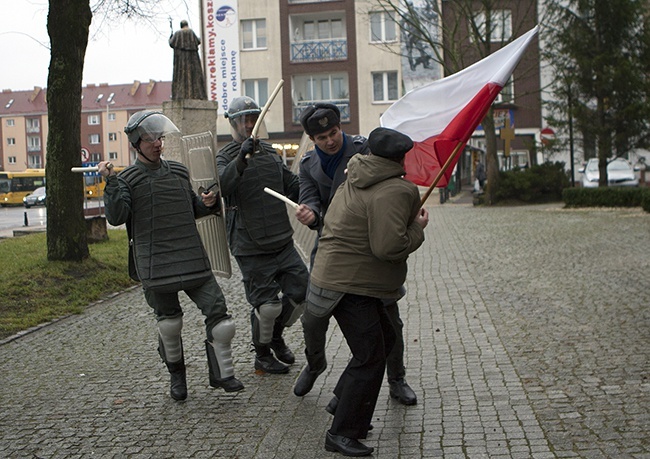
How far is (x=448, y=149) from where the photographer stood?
523 cm

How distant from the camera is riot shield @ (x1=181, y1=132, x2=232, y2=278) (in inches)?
236

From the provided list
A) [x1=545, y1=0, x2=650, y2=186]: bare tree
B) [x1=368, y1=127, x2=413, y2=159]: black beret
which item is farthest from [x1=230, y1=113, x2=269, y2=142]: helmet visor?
[x1=545, y1=0, x2=650, y2=186]: bare tree

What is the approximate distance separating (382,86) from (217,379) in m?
39.9

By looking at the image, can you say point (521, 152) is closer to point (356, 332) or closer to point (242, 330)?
point (242, 330)

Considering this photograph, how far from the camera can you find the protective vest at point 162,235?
17.7 ft

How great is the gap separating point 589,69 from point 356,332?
967 inches

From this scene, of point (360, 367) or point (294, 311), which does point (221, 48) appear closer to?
point (294, 311)

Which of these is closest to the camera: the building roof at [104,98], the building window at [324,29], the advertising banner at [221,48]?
the advertising banner at [221,48]

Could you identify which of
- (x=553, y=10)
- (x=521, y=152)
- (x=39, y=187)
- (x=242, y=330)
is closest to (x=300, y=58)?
(x=521, y=152)

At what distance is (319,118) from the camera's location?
507 centimetres

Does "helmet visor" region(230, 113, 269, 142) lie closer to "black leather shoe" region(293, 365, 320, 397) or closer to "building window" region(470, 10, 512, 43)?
"black leather shoe" region(293, 365, 320, 397)

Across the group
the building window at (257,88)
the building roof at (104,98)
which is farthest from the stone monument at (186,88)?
the building roof at (104,98)

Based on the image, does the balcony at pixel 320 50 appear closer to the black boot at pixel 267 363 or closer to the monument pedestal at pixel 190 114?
the monument pedestal at pixel 190 114

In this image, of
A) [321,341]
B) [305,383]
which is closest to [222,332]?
[305,383]
